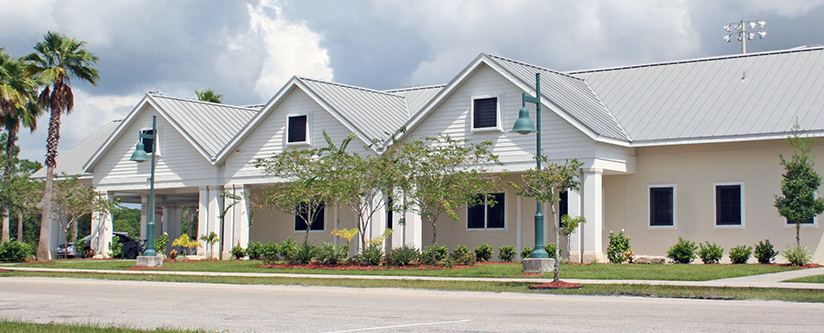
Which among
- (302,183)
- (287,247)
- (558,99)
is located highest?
(558,99)

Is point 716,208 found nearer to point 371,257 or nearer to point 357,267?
point 371,257

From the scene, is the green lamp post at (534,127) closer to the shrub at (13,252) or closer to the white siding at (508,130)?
the white siding at (508,130)

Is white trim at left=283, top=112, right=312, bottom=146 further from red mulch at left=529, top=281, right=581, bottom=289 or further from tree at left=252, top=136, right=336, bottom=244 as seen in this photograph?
red mulch at left=529, top=281, right=581, bottom=289

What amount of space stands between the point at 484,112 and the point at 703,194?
7554 mm

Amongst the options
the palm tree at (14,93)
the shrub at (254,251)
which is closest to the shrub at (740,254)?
the shrub at (254,251)

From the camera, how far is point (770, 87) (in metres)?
28.6

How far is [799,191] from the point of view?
79.0 ft

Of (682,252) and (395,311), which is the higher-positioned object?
(682,252)

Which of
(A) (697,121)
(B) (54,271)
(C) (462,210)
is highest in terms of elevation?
Answer: (A) (697,121)

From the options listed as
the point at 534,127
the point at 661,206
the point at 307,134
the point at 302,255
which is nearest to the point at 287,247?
the point at 302,255

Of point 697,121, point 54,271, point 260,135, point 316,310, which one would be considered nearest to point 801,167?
point 697,121

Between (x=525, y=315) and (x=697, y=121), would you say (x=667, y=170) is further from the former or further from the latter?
(x=525, y=315)

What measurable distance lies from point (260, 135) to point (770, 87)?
18.6 m

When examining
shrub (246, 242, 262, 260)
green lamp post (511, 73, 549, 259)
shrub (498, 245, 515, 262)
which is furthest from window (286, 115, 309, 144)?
green lamp post (511, 73, 549, 259)
